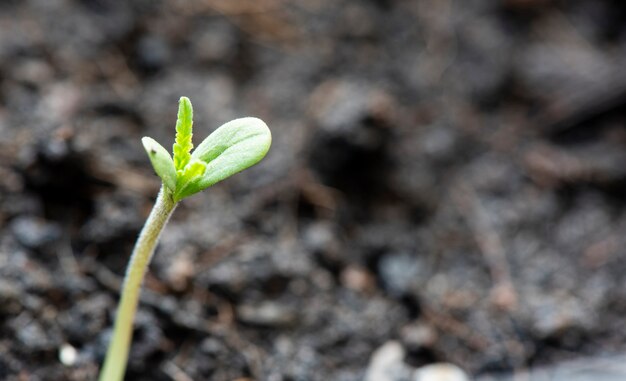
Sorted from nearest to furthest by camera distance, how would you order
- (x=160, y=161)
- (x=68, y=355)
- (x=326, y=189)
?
(x=160, y=161) < (x=68, y=355) < (x=326, y=189)

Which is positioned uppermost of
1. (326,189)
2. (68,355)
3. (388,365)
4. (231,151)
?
(326,189)

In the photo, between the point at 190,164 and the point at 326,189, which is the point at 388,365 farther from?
the point at 190,164

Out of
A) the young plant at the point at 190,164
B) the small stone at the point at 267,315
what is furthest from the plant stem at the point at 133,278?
the small stone at the point at 267,315

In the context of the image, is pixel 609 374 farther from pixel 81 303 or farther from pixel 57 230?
pixel 57 230

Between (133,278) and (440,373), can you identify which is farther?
(440,373)

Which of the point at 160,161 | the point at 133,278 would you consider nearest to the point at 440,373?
the point at 133,278

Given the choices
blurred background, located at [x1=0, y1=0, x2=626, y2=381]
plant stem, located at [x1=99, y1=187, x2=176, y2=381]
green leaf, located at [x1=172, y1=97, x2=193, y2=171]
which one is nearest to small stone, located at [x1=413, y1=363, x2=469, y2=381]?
blurred background, located at [x1=0, y1=0, x2=626, y2=381]

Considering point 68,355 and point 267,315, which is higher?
point 267,315
